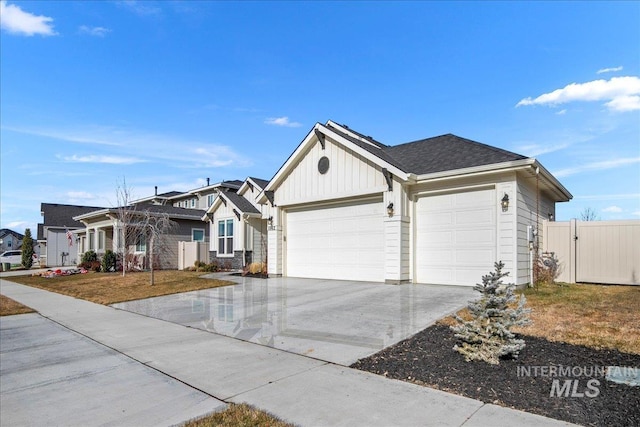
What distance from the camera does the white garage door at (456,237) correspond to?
1050cm

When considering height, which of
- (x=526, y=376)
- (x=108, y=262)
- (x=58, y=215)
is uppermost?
(x=58, y=215)

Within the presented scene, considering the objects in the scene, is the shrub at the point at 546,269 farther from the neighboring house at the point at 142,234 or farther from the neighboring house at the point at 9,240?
the neighboring house at the point at 9,240

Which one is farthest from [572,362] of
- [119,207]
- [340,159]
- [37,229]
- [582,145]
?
[37,229]

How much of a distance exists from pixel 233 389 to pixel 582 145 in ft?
48.0

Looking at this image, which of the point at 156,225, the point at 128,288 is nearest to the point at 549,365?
the point at 128,288

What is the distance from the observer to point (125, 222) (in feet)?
66.5

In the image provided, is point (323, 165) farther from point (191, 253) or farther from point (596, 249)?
point (191, 253)

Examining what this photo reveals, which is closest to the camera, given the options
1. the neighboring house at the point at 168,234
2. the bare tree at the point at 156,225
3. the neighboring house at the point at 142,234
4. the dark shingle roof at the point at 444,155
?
the dark shingle roof at the point at 444,155

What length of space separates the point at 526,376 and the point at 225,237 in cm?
1817

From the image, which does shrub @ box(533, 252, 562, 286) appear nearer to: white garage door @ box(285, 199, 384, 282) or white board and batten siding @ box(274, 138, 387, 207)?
white garage door @ box(285, 199, 384, 282)

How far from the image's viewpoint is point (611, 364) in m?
4.20

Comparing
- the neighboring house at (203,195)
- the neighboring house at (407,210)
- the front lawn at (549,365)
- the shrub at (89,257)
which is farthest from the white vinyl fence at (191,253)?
the front lawn at (549,365)

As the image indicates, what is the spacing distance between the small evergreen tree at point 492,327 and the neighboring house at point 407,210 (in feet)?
19.1

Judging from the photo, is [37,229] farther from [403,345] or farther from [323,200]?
[403,345]
